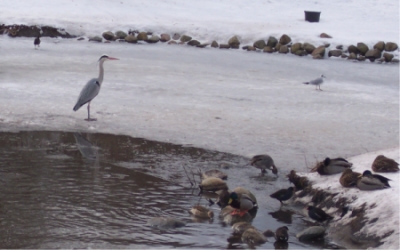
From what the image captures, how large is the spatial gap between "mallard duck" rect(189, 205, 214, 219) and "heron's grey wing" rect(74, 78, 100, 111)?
4.61 metres

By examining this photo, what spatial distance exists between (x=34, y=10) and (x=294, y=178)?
64.6ft

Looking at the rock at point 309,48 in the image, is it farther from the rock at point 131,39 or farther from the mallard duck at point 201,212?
the mallard duck at point 201,212

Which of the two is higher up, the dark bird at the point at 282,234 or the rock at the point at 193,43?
the rock at the point at 193,43

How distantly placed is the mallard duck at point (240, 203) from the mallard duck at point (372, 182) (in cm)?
119

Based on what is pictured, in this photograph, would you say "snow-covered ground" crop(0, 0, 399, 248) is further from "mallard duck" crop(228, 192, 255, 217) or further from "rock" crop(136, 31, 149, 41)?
"mallard duck" crop(228, 192, 255, 217)

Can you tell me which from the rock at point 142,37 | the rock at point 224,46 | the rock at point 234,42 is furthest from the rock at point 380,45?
the rock at point 142,37

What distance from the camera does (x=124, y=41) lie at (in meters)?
22.7

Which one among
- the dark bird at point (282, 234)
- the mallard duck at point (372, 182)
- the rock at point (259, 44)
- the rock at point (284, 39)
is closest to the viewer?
A: the dark bird at point (282, 234)

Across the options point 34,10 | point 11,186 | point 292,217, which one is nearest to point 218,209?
point 292,217

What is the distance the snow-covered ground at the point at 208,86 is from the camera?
9.75 m

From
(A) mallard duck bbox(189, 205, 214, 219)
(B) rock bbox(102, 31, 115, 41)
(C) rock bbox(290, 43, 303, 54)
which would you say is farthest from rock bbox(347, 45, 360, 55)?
(A) mallard duck bbox(189, 205, 214, 219)

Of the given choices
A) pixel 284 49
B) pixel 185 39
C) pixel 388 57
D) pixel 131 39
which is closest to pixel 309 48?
pixel 284 49

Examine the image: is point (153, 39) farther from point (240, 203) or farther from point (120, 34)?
point (240, 203)

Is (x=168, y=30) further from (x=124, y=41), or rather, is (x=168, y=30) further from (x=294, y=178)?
(x=294, y=178)
